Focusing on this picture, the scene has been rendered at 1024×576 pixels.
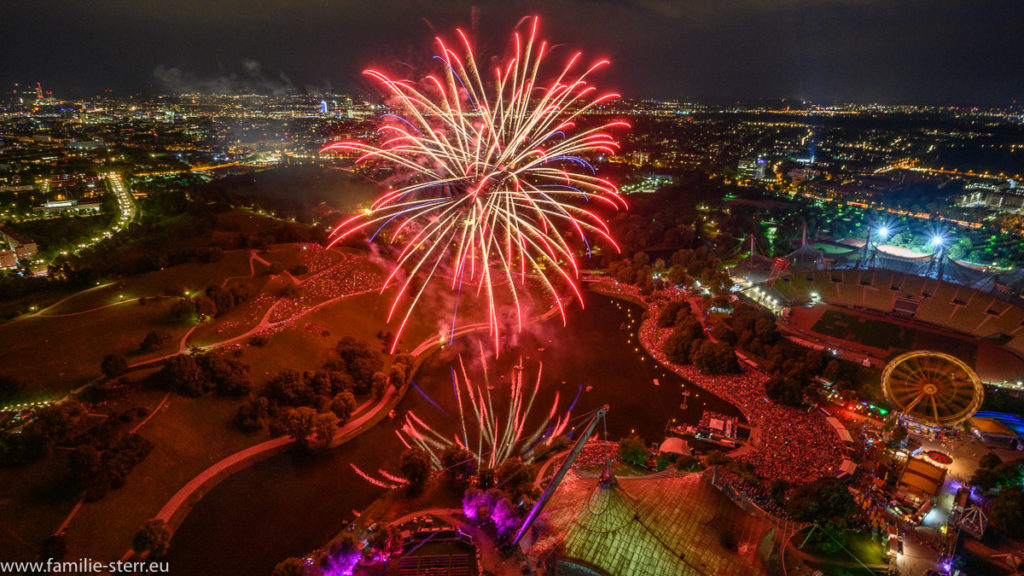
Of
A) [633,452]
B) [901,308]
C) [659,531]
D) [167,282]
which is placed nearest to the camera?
[659,531]

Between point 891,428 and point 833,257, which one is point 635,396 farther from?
point 833,257

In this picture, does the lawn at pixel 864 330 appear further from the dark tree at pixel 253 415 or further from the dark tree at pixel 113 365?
the dark tree at pixel 113 365

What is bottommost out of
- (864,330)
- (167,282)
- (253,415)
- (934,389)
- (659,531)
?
(253,415)

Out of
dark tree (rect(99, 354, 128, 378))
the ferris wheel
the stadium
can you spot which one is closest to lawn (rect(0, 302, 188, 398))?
dark tree (rect(99, 354, 128, 378))

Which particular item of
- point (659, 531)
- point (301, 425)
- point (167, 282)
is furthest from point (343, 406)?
point (167, 282)

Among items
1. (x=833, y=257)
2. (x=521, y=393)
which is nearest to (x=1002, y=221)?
(x=833, y=257)

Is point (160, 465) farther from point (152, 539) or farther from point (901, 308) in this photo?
point (901, 308)

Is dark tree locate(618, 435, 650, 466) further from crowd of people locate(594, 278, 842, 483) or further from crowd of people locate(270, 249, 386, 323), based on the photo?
crowd of people locate(270, 249, 386, 323)
